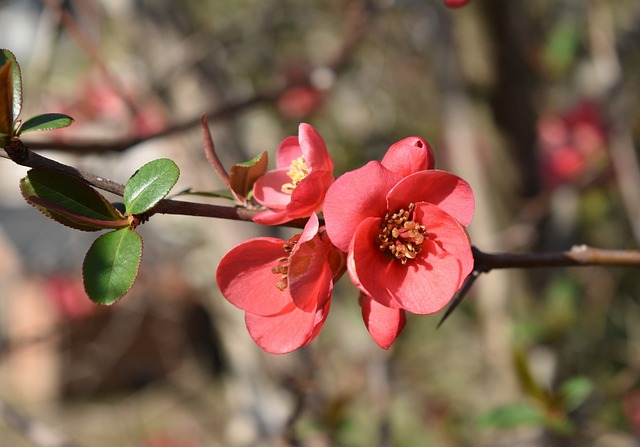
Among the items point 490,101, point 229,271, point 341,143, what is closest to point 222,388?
point 341,143

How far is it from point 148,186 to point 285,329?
0.16 metres

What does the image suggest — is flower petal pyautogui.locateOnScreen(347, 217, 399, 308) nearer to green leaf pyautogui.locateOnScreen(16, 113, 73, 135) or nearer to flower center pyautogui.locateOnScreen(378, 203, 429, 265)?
flower center pyautogui.locateOnScreen(378, 203, 429, 265)

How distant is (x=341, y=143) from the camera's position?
111 inches

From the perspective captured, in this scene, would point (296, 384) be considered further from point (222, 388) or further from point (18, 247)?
point (18, 247)

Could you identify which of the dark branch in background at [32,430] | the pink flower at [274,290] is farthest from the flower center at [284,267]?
the dark branch in background at [32,430]

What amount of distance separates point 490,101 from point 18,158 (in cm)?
112

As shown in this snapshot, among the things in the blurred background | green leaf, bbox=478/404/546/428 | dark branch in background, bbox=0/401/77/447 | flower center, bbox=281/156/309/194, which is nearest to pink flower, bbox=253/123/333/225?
flower center, bbox=281/156/309/194

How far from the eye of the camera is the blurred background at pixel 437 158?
133 centimetres

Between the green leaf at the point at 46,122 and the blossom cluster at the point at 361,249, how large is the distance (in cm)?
16

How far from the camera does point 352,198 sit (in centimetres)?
52

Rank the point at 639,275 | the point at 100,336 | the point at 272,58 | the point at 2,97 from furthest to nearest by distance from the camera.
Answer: the point at 100,336
the point at 272,58
the point at 639,275
the point at 2,97

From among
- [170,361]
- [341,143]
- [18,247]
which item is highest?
[341,143]

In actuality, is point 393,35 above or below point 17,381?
above

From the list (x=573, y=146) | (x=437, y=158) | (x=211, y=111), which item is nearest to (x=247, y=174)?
(x=211, y=111)
